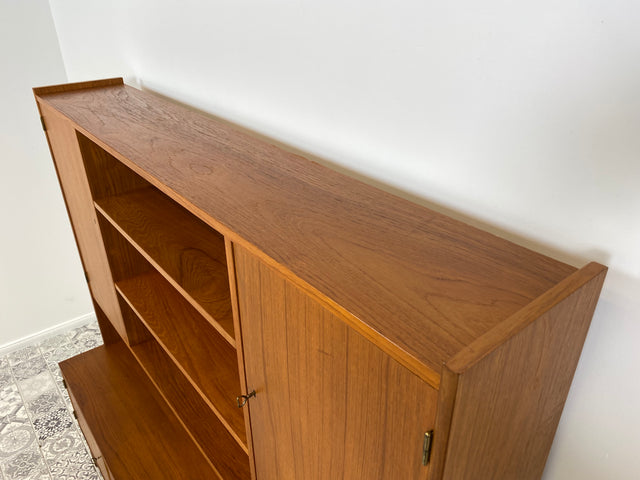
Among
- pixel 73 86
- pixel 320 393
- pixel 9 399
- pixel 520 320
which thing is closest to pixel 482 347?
pixel 520 320

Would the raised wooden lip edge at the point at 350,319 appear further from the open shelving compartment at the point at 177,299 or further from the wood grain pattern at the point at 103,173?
the wood grain pattern at the point at 103,173

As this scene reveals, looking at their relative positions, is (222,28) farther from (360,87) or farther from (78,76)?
(78,76)

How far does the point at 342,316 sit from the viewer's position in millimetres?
538

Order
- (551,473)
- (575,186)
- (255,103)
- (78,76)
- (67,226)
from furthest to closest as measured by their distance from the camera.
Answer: (67,226), (78,76), (255,103), (551,473), (575,186)

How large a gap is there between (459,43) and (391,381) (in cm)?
48

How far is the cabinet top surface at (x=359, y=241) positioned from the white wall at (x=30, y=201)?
61.3 inches

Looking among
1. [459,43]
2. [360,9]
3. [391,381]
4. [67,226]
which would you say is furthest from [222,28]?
[67,226]

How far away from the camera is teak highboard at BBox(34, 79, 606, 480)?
1.63 ft

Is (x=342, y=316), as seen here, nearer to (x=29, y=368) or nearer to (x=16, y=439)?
(x=16, y=439)

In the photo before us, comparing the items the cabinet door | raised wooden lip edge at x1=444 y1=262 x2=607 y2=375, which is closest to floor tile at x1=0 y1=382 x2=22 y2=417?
the cabinet door

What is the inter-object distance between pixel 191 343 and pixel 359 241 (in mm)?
727

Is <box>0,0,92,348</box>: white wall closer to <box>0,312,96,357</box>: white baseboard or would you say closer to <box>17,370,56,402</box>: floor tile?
<box>0,312,96,357</box>: white baseboard

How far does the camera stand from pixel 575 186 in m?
0.62

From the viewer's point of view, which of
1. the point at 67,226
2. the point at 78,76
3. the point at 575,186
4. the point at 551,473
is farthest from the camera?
the point at 67,226
